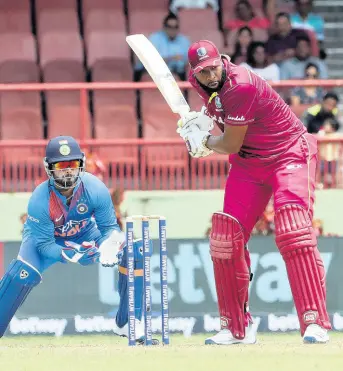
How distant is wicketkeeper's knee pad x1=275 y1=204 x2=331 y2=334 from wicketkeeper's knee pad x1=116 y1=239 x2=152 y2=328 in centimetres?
108

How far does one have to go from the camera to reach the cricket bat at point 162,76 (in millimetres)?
9086

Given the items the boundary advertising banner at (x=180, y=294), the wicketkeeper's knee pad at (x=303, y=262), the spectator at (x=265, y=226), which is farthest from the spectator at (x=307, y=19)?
the wicketkeeper's knee pad at (x=303, y=262)

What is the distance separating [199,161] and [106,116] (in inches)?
58.1

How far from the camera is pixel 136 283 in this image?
922 centimetres

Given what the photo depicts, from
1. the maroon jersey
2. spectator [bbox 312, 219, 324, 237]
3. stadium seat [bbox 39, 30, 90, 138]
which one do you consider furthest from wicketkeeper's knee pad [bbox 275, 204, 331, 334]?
stadium seat [bbox 39, 30, 90, 138]

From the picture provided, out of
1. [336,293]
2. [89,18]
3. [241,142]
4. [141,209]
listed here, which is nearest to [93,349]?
[241,142]

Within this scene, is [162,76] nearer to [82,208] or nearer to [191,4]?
[82,208]

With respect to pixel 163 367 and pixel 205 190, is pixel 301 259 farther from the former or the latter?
pixel 205 190

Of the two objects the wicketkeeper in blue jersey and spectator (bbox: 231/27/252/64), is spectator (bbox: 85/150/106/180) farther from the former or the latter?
the wicketkeeper in blue jersey

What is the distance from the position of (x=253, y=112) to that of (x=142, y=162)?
14.7 feet

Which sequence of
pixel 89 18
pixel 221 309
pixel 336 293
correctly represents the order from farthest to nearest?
pixel 89 18 → pixel 336 293 → pixel 221 309

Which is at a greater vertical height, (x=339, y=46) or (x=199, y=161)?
(x=339, y=46)

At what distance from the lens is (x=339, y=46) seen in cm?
1600

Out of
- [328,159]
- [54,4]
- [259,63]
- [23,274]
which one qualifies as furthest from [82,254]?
[54,4]
